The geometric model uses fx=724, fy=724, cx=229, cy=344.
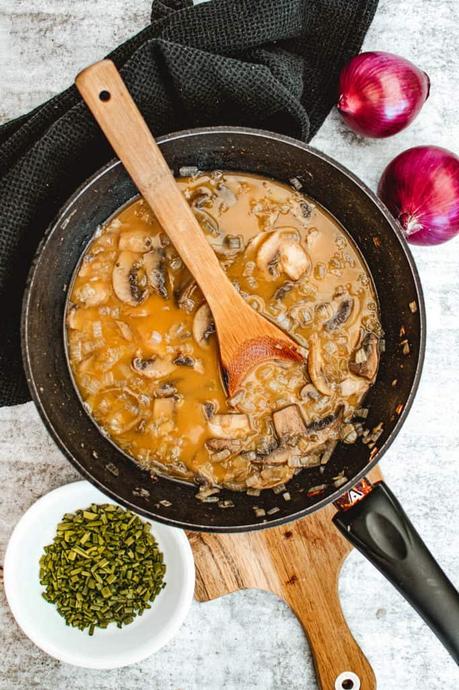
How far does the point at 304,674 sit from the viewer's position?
2.91 meters

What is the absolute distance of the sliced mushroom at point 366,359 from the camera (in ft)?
8.29

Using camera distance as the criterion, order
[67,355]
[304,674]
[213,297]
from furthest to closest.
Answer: [304,674], [67,355], [213,297]

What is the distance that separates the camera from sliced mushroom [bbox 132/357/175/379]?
2.42m

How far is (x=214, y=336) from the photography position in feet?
8.08

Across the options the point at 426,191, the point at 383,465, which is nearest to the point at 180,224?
the point at 426,191

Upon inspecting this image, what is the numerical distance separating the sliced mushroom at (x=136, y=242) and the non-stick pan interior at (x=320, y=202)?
0.43 ft

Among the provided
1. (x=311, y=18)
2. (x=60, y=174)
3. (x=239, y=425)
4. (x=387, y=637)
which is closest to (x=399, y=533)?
(x=239, y=425)

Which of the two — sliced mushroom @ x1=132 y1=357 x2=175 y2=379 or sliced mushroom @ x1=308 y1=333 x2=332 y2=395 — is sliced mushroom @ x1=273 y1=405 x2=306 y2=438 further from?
sliced mushroom @ x1=132 y1=357 x2=175 y2=379

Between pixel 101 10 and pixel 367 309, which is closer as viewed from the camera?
pixel 367 309

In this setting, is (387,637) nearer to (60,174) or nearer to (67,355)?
(67,355)

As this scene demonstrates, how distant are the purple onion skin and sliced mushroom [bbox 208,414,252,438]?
116cm

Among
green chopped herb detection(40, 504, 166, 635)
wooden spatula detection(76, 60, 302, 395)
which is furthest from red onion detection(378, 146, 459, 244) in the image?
green chopped herb detection(40, 504, 166, 635)

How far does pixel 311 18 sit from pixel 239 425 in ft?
4.90

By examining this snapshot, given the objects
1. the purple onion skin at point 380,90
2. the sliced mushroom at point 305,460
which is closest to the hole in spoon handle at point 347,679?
the sliced mushroom at point 305,460
